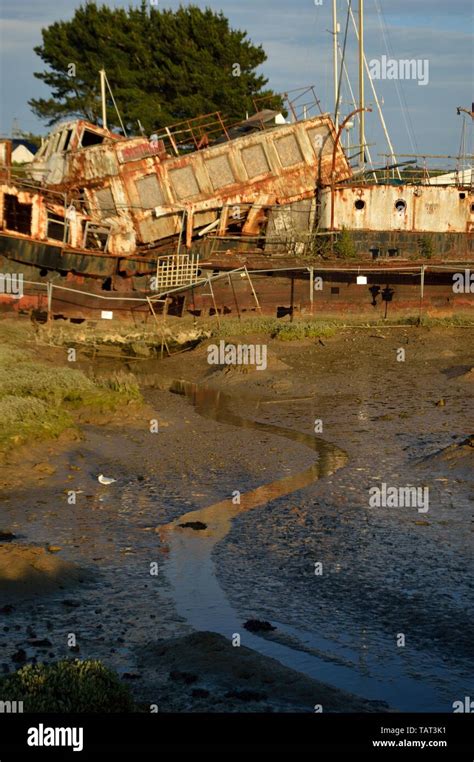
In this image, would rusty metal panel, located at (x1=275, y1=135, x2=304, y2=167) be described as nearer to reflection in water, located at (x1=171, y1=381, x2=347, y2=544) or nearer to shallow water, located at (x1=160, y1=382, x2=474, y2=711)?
reflection in water, located at (x1=171, y1=381, x2=347, y2=544)

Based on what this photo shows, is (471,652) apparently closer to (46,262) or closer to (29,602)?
(29,602)

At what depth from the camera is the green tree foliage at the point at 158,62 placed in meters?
54.0

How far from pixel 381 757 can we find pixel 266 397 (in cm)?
1627

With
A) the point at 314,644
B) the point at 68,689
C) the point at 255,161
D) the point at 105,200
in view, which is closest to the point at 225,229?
the point at 255,161

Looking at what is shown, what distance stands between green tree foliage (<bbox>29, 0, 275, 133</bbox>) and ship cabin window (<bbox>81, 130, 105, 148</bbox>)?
73.9 ft

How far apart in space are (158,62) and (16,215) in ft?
94.5

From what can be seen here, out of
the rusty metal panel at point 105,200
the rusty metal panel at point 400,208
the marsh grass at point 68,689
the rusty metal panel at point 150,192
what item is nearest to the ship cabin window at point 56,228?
the rusty metal panel at point 105,200

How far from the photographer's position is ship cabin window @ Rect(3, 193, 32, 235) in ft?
98.6

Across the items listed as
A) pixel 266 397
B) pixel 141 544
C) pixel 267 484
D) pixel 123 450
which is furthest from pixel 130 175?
pixel 141 544

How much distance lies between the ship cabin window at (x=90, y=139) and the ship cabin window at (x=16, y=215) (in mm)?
2948

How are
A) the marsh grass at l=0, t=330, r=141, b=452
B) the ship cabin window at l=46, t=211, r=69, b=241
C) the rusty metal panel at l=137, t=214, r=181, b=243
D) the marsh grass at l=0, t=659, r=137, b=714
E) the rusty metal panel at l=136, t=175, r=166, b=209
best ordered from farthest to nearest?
the rusty metal panel at l=137, t=214, r=181, b=243 → the rusty metal panel at l=136, t=175, r=166, b=209 → the ship cabin window at l=46, t=211, r=69, b=241 → the marsh grass at l=0, t=330, r=141, b=452 → the marsh grass at l=0, t=659, r=137, b=714

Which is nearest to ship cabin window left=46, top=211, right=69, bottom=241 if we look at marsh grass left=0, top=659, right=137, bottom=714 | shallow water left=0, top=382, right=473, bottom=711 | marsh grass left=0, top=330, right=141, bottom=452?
marsh grass left=0, top=330, right=141, bottom=452

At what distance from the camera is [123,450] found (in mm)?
16922

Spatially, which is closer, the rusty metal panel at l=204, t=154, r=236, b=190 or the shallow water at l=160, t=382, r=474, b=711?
the shallow water at l=160, t=382, r=474, b=711
